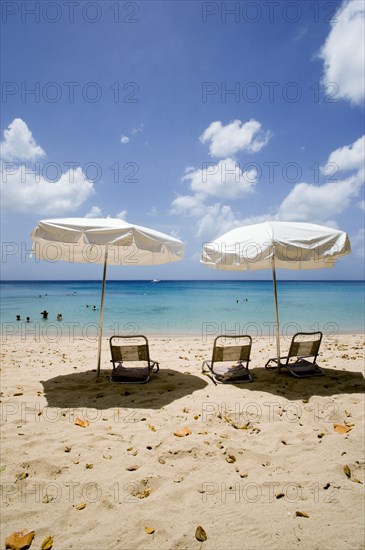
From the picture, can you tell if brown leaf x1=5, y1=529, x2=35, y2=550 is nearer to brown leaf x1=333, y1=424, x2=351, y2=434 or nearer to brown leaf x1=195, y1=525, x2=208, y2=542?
brown leaf x1=195, y1=525, x2=208, y2=542

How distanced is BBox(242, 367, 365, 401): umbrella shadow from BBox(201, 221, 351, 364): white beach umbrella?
7.15ft

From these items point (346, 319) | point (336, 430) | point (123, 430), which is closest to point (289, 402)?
point (336, 430)

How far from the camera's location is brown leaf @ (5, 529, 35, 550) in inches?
80.2

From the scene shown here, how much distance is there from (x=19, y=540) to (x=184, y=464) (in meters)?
1.46

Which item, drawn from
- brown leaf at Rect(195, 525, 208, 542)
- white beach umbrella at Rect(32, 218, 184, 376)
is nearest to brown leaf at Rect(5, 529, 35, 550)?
brown leaf at Rect(195, 525, 208, 542)

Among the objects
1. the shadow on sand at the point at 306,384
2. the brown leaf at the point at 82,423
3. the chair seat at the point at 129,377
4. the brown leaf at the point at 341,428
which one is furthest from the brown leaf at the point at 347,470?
the chair seat at the point at 129,377

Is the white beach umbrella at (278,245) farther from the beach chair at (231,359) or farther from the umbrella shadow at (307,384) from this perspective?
the umbrella shadow at (307,384)

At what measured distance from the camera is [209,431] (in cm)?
358

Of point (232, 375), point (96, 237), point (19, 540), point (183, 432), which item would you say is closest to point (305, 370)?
point (232, 375)

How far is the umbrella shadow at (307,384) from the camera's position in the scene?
4.84 metres

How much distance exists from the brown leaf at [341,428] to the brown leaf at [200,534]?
2.23 m

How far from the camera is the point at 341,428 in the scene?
3.62 m

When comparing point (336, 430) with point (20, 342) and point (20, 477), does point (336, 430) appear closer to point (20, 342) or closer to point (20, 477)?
point (20, 477)

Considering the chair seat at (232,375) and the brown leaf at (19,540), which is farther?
the chair seat at (232,375)
